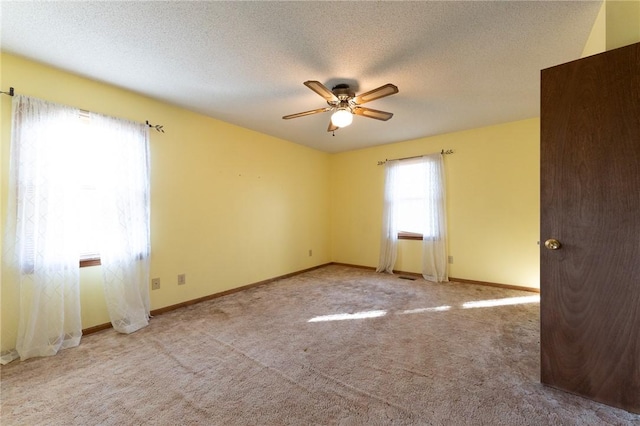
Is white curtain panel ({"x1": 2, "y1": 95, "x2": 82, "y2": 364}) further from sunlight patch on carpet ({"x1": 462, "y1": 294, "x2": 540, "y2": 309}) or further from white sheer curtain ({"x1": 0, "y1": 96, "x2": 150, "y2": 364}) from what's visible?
sunlight patch on carpet ({"x1": 462, "y1": 294, "x2": 540, "y2": 309})

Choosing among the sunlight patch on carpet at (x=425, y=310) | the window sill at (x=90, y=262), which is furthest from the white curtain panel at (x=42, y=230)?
the sunlight patch on carpet at (x=425, y=310)

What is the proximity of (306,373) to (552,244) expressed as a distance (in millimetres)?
1743

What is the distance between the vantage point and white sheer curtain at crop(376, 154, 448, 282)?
13.6 feet

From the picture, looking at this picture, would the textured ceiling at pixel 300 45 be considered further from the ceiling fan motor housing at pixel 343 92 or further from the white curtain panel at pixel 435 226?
the white curtain panel at pixel 435 226

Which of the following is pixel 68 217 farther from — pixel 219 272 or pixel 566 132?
pixel 566 132

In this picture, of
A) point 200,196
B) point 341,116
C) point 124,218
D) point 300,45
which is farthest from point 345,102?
point 124,218

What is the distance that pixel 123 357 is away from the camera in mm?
2021

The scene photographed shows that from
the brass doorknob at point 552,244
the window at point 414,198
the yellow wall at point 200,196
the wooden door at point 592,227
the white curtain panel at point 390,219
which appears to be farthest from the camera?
the white curtain panel at point 390,219

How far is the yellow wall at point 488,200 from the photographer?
357 cm

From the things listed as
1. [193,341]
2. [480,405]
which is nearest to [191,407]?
[193,341]

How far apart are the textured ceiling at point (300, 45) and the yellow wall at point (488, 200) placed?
2.85 feet

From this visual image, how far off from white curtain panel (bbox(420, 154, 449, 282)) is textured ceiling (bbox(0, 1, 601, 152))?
138cm

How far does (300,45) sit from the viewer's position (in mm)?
1923

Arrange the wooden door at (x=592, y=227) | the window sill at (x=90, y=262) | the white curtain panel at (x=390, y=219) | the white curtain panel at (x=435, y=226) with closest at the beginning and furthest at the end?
the wooden door at (x=592, y=227) → the window sill at (x=90, y=262) → the white curtain panel at (x=435, y=226) → the white curtain panel at (x=390, y=219)
